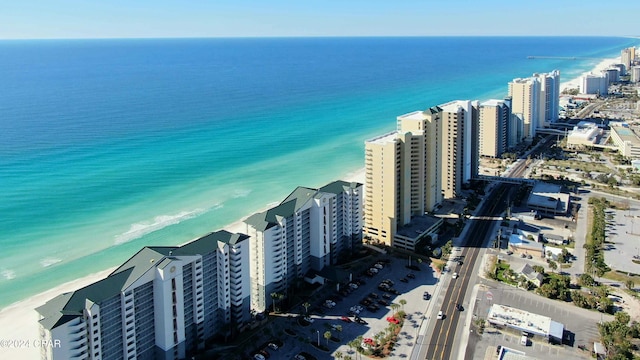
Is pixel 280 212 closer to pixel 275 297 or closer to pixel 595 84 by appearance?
pixel 275 297

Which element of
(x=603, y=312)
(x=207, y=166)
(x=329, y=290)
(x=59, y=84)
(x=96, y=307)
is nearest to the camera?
(x=96, y=307)

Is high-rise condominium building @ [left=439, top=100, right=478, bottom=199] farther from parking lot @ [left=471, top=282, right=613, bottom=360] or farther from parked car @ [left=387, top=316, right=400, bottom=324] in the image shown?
parked car @ [left=387, top=316, right=400, bottom=324]

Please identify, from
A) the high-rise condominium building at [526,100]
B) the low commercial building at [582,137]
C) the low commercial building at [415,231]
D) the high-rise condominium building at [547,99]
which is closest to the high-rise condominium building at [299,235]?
the low commercial building at [415,231]

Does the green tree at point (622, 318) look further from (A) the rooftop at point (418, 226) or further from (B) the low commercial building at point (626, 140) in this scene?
(B) the low commercial building at point (626, 140)

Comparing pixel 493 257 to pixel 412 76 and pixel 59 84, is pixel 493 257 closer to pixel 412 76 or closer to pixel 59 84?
pixel 59 84

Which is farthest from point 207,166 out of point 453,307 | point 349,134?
point 453,307

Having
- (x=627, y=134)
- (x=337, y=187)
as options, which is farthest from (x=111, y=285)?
(x=627, y=134)
